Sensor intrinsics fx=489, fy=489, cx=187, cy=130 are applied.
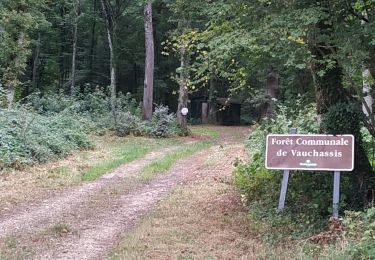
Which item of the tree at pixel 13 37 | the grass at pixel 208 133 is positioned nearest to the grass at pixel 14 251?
the tree at pixel 13 37

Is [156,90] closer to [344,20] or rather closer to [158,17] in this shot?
[158,17]

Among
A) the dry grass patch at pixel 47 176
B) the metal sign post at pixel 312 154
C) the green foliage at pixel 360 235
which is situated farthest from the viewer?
the dry grass patch at pixel 47 176

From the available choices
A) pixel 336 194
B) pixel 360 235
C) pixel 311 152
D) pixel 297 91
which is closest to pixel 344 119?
pixel 311 152

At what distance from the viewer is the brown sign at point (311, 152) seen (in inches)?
265

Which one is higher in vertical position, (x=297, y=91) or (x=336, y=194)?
(x=297, y=91)

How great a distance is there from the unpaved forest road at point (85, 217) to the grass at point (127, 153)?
1.57ft

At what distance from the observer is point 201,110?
141 ft

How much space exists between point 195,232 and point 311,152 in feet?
6.65

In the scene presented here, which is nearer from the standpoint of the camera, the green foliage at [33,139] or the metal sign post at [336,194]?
the metal sign post at [336,194]

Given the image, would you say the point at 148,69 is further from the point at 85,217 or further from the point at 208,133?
the point at 85,217

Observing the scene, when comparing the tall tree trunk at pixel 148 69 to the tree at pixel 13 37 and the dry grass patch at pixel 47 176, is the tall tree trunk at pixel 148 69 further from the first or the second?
the dry grass patch at pixel 47 176

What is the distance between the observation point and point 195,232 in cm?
653

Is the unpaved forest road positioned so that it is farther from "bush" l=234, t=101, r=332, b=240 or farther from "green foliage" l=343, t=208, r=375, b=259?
"green foliage" l=343, t=208, r=375, b=259

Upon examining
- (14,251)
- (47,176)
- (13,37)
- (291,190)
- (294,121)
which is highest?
(13,37)
